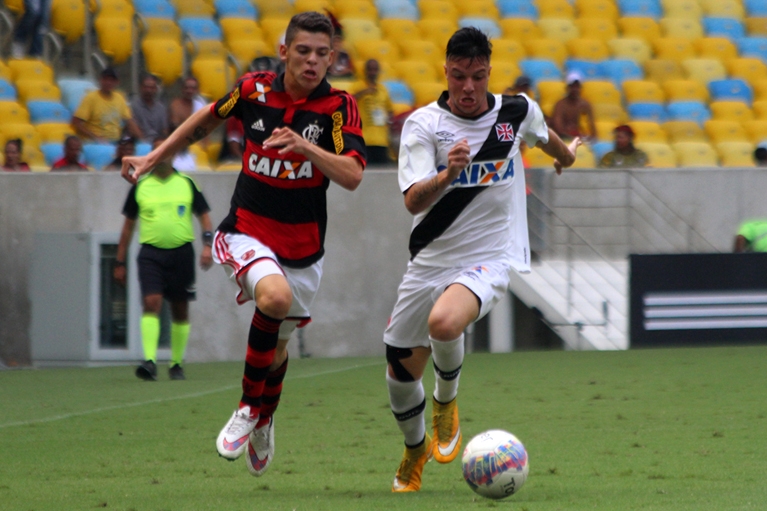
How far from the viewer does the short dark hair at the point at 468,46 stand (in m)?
5.83

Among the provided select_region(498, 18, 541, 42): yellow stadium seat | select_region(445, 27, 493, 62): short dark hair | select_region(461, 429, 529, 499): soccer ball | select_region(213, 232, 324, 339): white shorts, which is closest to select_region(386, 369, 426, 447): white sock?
select_region(213, 232, 324, 339): white shorts

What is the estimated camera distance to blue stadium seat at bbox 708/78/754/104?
734 inches

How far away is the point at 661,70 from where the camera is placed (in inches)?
750

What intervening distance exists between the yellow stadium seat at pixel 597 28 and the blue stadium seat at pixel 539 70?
4.96 ft

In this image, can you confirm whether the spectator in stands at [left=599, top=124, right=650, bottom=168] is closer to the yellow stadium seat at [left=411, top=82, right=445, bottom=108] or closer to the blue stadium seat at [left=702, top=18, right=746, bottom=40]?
the yellow stadium seat at [left=411, top=82, right=445, bottom=108]

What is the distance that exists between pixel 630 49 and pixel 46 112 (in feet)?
31.1

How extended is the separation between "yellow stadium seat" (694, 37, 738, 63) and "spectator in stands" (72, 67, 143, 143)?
33.3 ft

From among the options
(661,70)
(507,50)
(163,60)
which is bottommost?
(163,60)

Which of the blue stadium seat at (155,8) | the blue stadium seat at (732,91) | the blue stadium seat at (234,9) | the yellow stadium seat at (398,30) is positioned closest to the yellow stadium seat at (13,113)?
the blue stadium seat at (155,8)

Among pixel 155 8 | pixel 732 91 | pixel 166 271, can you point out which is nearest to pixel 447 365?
pixel 166 271

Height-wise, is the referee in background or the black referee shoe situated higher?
the referee in background

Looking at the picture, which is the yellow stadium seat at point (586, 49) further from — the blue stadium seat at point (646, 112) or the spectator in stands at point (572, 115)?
the spectator in stands at point (572, 115)

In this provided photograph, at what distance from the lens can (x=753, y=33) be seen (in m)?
20.5

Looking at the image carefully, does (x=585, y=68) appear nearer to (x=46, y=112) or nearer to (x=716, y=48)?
(x=716, y=48)
